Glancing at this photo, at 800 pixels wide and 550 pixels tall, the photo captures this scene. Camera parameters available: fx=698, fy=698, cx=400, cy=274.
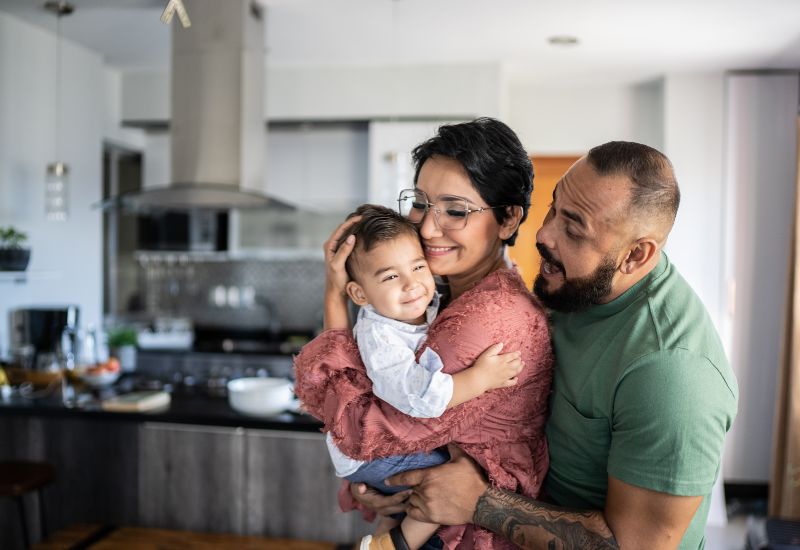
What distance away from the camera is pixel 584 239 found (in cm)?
132

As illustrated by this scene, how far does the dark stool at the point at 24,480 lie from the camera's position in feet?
9.96

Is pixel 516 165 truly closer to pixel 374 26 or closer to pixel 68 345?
pixel 68 345

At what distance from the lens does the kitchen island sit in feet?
10.2

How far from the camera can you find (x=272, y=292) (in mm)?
6340

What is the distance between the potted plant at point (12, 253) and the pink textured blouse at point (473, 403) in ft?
10.1

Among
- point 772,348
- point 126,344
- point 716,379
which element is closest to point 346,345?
point 716,379

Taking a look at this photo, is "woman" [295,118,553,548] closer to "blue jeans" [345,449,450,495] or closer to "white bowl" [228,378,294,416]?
"blue jeans" [345,449,450,495]

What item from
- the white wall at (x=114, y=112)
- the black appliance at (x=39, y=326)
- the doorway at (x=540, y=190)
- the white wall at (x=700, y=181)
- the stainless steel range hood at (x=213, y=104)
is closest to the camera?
the stainless steel range hood at (x=213, y=104)

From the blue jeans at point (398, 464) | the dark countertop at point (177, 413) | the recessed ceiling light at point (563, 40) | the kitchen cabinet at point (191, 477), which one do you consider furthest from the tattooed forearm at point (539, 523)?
the recessed ceiling light at point (563, 40)

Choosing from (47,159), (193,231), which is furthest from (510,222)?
(193,231)

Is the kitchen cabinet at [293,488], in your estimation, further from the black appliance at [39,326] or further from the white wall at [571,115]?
the white wall at [571,115]

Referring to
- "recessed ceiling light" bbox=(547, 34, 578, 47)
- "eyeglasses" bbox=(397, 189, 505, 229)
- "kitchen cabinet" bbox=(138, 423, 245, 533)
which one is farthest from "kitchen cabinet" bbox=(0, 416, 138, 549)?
"recessed ceiling light" bbox=(547, 34, 578, 47)

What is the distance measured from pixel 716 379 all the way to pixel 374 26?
12.2ft

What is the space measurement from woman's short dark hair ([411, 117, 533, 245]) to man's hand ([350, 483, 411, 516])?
2.13 ft
